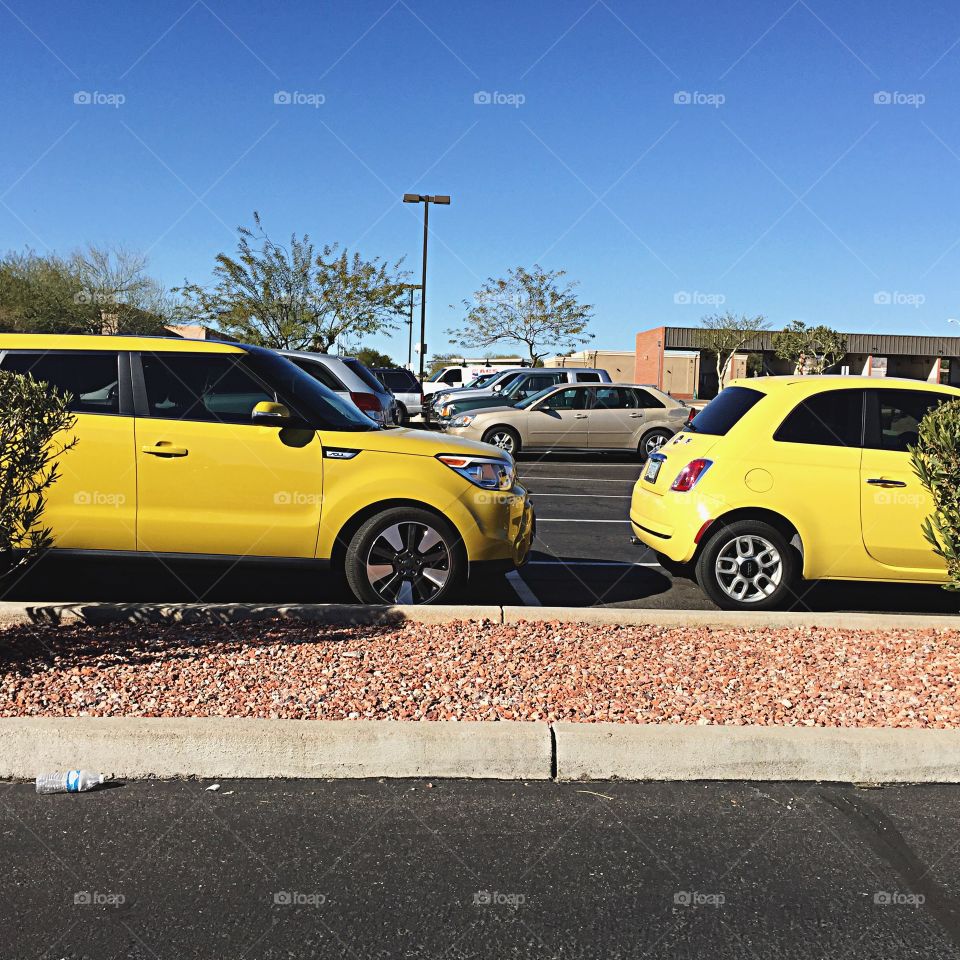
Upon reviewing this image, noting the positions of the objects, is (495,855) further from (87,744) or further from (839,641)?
(839,641)

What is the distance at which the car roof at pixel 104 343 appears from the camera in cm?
646

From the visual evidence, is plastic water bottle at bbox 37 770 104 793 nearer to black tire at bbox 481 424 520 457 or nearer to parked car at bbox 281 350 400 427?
parked car at bbox 281 350 400 427

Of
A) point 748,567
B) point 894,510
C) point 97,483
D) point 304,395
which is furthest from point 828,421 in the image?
point 97,483

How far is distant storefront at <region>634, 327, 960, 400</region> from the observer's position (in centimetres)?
6569

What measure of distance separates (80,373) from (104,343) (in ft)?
0.89

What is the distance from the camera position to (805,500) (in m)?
6.67

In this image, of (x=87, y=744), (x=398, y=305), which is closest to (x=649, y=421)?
(x=87, y=744)

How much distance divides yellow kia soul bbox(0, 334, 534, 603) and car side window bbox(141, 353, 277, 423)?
12 millimetres

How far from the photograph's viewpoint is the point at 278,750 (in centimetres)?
399

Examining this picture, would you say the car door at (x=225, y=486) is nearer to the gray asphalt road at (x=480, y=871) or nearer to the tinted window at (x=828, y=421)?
the gray asphalt road at (x=480, y=871)

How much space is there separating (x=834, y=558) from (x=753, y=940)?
426cm

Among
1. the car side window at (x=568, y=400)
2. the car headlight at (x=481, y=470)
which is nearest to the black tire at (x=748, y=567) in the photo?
the car headlight at (x=481, y=470)

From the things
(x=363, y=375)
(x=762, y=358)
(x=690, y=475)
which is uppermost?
(x=762, y=358)

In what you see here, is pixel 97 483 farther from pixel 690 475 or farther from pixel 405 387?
pixel 405 387
